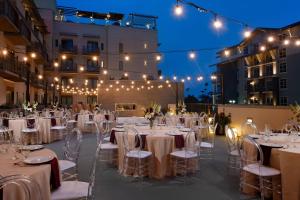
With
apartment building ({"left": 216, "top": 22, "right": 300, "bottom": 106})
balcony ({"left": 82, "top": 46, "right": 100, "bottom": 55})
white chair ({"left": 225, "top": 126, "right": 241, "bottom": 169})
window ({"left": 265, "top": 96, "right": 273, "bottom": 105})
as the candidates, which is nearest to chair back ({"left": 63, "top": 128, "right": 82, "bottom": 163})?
white chair ({"left": 225, "top": 126, "right": 241, "bottom": 169})

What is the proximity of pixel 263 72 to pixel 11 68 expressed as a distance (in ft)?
78.9

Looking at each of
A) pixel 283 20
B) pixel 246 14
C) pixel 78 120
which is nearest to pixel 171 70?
pixel 246 14

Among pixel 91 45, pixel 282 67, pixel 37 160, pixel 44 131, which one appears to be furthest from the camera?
pixel 91 45

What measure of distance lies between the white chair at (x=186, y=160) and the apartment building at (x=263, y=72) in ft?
52.7

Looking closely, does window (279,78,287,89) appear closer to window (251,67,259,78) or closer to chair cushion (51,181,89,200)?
window (251,67,259,78)

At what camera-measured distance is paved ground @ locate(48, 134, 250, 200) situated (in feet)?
14.8

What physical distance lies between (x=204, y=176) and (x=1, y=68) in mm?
10582

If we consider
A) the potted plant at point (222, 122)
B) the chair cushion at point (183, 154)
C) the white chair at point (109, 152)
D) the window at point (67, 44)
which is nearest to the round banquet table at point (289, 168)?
the chair cushion at point (183, 154)

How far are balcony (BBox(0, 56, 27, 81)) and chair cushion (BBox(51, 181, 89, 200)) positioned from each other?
10785 mm

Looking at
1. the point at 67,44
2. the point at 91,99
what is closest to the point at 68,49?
the point at 67,44

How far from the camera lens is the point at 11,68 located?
14.4 metres

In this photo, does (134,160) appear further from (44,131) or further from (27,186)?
(44,131)

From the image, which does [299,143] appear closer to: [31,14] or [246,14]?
[31,14]

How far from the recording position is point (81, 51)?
2953 cm
